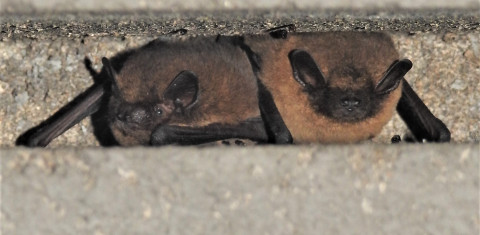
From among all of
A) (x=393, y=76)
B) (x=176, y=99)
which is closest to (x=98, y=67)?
(x=176, y=99)

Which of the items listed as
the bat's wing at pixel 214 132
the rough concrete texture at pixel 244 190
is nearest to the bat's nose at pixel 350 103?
the bat's wing at pixel 214 132

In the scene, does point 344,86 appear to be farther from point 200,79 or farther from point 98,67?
point 98,67

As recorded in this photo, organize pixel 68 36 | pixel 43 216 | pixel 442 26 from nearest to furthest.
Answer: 1. pixel 43 216
2. pixel 442 26
3. pixel 68 36

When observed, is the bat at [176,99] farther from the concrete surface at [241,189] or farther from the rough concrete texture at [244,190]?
the rough concrete texture at [244,190]

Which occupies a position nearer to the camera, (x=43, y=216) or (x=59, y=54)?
(x=43, y=216)

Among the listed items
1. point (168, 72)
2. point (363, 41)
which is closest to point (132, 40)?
point (168, 72)

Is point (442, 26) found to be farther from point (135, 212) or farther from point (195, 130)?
point (135, 212)
